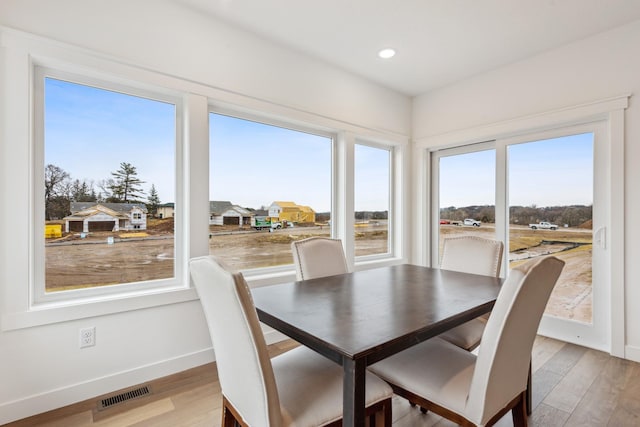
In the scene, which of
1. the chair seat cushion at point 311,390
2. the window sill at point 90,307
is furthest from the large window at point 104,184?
the chair seat cushion at point 311,390

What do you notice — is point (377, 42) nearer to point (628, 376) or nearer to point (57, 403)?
point (628, 376)

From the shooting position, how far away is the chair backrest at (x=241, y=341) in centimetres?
98

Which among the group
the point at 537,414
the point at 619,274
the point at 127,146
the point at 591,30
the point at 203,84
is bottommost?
the point at 537,414

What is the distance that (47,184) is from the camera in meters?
1.97

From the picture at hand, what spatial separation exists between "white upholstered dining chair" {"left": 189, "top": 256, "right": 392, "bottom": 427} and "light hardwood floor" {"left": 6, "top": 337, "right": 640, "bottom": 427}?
2.15ft

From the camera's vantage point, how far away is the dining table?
39.8 inches

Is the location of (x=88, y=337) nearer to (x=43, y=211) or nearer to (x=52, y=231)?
(x=52, y=231)

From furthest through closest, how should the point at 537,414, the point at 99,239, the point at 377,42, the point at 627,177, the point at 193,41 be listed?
the point at 377,42, the point at 627,177, the point at 193,41, the point at 99,239, the point at 537,414

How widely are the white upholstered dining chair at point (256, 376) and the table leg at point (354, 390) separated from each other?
0.17m

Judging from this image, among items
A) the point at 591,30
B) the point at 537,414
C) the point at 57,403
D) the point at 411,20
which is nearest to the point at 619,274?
→ the point at 537,414

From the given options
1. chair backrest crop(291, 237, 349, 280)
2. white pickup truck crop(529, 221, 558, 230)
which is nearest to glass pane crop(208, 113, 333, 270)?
chair backrest crop(291, 237, 349, 280)

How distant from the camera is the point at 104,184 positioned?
2.16m

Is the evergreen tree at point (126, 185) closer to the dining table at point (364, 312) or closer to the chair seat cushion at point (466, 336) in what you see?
the dining table at point (364, 312)

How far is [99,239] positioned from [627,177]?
4.02m
